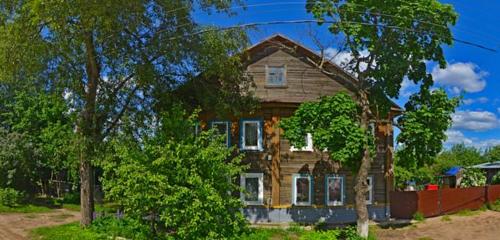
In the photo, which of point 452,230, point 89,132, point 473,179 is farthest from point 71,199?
point 473,179

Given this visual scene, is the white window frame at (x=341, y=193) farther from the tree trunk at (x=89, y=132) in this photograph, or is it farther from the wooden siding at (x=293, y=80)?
the tree trunk at (x=89, y=132)

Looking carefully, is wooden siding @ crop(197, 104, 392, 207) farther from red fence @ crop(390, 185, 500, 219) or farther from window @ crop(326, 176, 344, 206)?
red fence @ crop(390, 185, 500, 219)

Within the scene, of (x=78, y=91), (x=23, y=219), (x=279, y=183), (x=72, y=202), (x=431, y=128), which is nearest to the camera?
(x=78, y=91)

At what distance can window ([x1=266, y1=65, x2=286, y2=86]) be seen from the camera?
2541 cm

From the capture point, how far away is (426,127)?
21.3 m

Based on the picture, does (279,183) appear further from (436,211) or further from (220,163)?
(436,211)

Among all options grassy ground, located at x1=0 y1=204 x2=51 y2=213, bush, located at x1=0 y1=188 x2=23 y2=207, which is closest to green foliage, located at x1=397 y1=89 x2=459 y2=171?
grassy ground, located at x1=0 y1=204 x2=51 y2=213

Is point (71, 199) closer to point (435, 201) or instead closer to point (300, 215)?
point (300, 215)

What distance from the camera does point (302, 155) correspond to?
2484 cm

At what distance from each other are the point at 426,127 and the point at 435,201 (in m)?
8.22

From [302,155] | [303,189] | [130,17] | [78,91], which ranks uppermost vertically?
[130,17]

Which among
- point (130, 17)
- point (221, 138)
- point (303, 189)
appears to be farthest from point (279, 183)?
point (130, 17)

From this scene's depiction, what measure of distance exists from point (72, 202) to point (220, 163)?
79.1 ft

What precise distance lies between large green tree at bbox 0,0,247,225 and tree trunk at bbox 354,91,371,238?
205 inches
